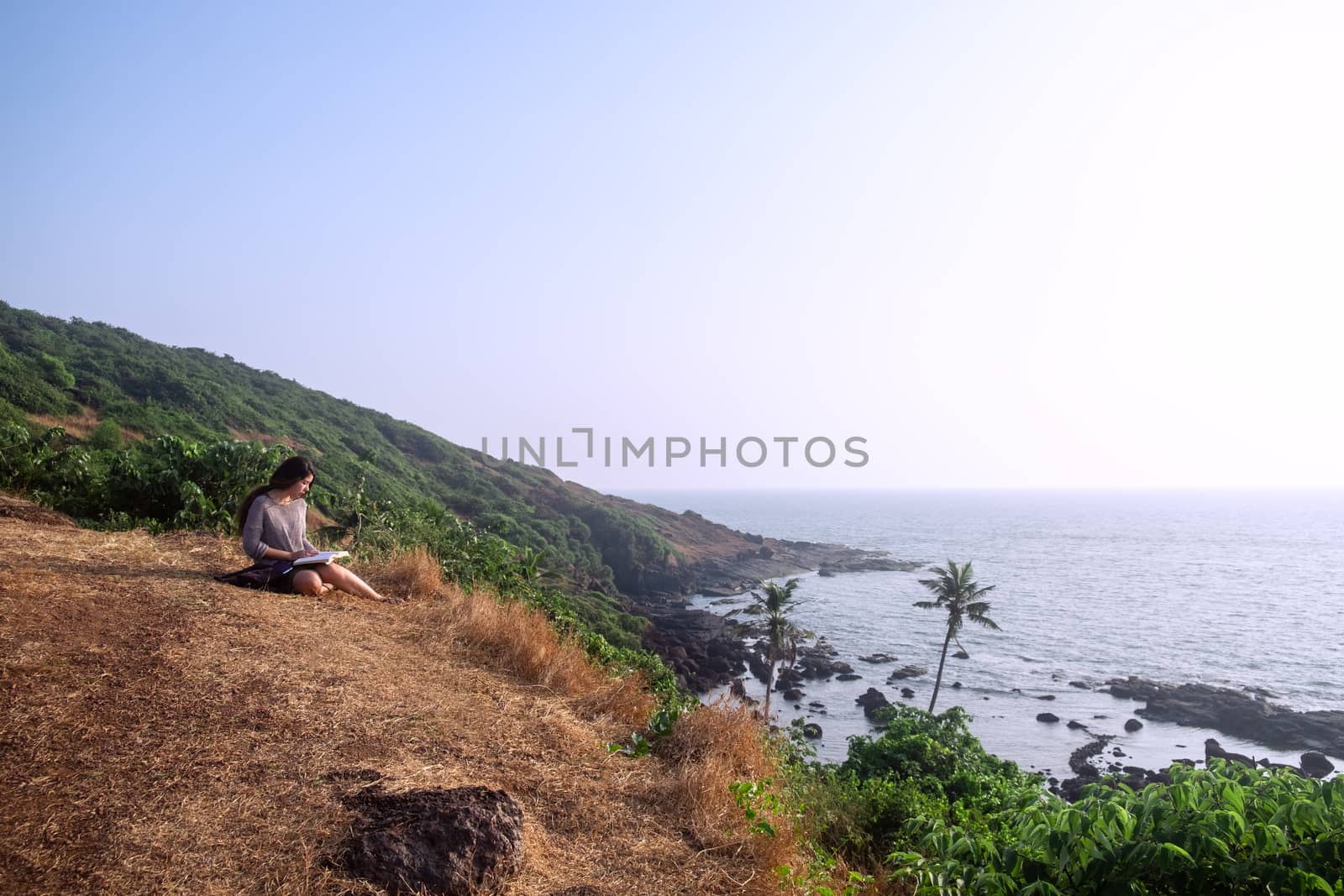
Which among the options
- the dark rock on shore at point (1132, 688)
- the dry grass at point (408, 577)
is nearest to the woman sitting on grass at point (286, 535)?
the dry grass at point (408, 577)

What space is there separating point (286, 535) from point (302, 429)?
49.4 meters

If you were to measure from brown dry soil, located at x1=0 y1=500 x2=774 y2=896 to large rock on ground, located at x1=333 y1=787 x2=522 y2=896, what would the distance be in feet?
0.31

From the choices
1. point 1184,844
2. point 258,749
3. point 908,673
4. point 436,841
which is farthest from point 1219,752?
point 258,749

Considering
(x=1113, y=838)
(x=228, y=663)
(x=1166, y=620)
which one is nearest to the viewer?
(x=1113, y=838)

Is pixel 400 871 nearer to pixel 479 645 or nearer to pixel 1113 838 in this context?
pixel 1113 838

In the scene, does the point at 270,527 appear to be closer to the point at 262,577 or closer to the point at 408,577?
the point at 262,577

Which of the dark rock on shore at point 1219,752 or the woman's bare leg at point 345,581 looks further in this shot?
the dark rock on shore at point 1219,752

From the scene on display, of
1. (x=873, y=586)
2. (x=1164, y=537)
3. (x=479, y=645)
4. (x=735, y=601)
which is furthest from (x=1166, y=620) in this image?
(x=1164, y=537)

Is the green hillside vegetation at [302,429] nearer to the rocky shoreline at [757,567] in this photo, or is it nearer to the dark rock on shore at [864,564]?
the rocky shoreline at [757,567]

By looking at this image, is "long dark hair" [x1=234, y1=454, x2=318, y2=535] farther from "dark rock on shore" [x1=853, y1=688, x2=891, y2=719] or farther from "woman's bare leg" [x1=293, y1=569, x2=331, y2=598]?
"dark rock on shore" [x1=853, y1=688, x2=891, y2=719]

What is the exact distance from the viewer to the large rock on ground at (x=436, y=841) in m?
2.88

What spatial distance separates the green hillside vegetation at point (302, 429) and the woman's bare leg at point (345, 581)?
1616 cm

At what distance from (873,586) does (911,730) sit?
4993cm

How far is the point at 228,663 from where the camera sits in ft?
15.8
